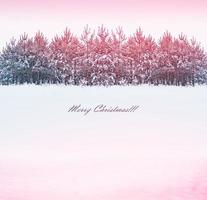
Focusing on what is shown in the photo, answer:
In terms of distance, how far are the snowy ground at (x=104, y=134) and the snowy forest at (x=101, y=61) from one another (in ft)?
0.15

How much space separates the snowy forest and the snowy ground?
45mm

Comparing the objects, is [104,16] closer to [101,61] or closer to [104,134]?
[101,61]

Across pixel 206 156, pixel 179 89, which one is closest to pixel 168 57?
pixel 179 89

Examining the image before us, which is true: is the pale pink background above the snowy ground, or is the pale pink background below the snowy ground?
above

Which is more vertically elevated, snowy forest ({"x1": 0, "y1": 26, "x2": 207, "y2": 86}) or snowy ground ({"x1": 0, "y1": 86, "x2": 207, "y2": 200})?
snowy forest ({"x1": 0, "y1": 26, "x2": 207, "y2": 86})

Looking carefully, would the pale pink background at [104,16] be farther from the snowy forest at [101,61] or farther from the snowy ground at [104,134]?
the snowy ground at [104,134]

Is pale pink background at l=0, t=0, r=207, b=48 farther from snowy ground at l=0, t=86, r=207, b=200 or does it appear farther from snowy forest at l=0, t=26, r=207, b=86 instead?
snowy ground at l=0, t=86, r=207, b=200

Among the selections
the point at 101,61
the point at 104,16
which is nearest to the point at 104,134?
the point at 101,61

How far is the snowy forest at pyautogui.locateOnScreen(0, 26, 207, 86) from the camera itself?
7.86 feet

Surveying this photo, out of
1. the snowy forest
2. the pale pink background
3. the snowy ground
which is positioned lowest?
the snowy ground

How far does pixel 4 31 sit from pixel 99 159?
0.74m

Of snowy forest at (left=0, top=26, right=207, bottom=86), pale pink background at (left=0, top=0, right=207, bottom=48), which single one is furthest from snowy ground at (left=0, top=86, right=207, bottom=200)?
pale pink background at (left=0, top=0, right=207, bottom=48)

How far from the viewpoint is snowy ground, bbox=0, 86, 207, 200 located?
2.36 metres

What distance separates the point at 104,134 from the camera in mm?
2418
